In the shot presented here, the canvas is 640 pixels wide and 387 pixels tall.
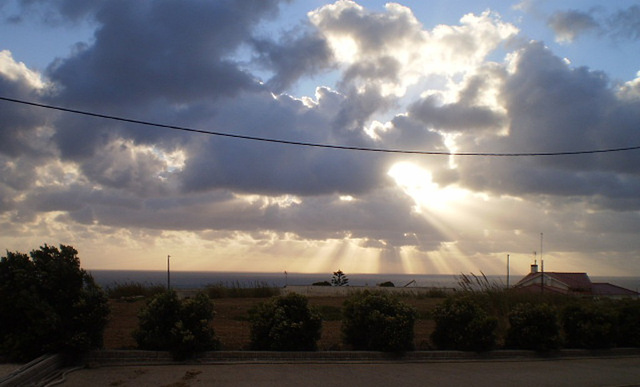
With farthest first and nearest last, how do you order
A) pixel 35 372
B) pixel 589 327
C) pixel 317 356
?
pixel 589 327
pixel 317 356
pixel 35 372

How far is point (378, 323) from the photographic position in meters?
11.2

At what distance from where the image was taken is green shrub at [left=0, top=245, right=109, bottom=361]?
366 inches

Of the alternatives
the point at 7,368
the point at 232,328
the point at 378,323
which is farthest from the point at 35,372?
the point at 232,328

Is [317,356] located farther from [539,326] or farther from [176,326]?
[539,326]

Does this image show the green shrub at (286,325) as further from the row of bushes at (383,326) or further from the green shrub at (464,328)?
the green shrub at (464,328)

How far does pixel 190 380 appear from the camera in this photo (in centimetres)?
877

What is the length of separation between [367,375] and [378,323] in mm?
1574

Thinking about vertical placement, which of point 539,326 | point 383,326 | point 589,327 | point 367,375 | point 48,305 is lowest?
point 367,375

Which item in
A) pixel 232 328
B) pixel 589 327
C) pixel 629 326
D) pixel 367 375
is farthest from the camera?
pixel 232 328

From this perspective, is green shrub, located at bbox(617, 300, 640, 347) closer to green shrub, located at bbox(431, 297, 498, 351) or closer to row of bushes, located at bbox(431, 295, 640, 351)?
row of bushes, located at bbox(431, 295, 640, 351)

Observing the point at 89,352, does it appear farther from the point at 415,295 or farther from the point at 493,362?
the point at 415,295

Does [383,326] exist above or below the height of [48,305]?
below

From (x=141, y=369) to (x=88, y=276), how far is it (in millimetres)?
2040

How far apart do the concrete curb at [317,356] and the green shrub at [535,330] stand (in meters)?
0.24
